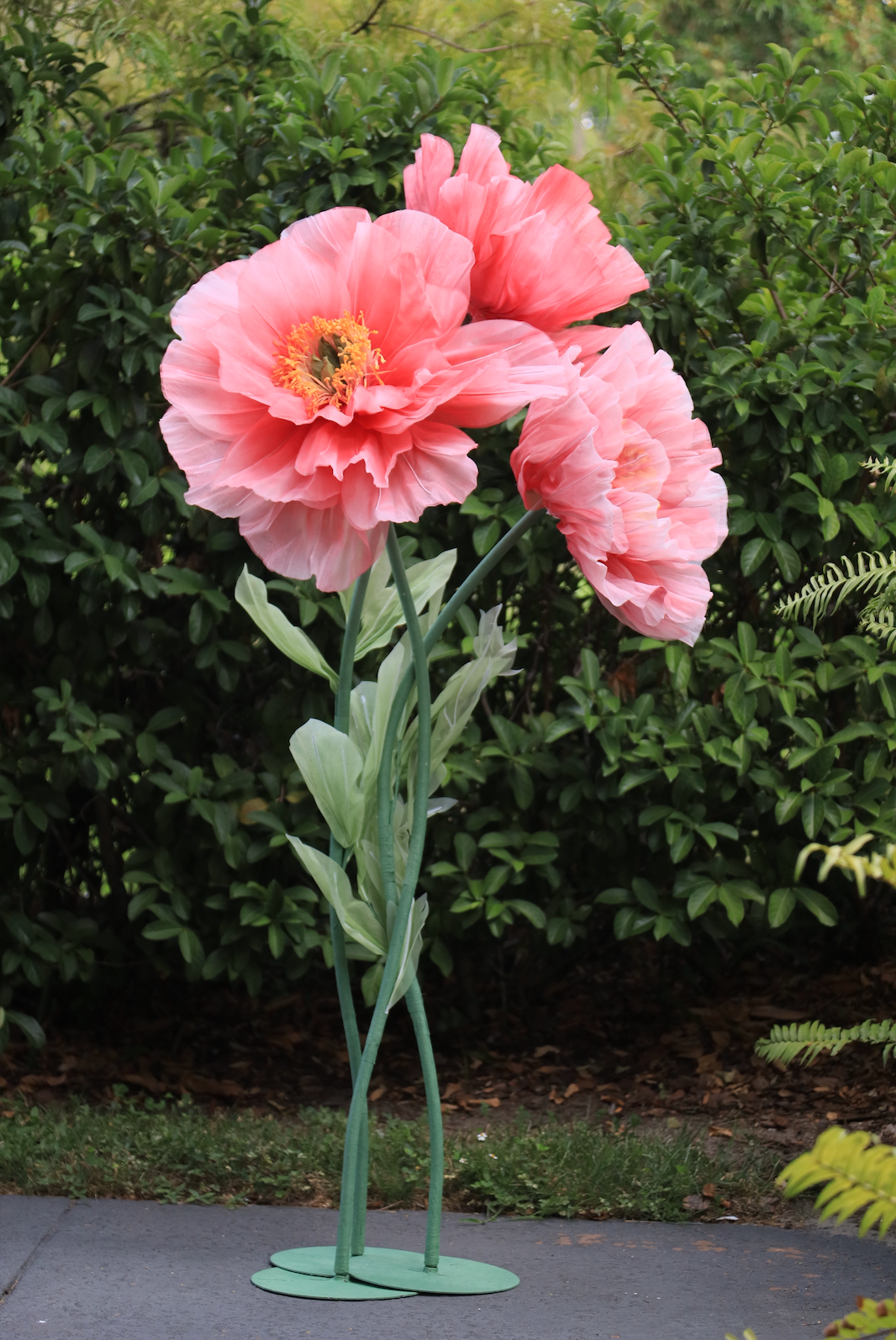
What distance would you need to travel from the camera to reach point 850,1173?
1160 mm

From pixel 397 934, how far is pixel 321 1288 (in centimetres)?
63

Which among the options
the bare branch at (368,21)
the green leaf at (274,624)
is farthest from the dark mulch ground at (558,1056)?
the bare branch at (368,21)

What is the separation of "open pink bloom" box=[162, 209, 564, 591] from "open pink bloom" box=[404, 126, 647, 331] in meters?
0.10

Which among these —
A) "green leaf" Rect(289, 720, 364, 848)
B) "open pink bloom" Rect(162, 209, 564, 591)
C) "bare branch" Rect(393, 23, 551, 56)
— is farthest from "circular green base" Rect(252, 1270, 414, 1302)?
"bare branch" Rect(393, 23, 551, 56)

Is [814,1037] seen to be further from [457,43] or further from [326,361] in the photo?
[457,43]

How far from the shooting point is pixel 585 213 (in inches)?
77.4

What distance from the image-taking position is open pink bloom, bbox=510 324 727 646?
1853mm

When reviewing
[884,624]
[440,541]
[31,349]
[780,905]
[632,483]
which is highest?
[632,483]

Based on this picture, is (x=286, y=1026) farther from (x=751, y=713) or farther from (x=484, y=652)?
(x=484, y=652)

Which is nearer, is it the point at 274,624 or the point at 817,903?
the point at 274,624

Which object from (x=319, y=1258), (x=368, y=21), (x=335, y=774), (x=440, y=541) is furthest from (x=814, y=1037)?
(x=368, y=21)

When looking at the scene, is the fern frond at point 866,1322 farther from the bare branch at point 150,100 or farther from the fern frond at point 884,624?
the bare branch at point 150,100

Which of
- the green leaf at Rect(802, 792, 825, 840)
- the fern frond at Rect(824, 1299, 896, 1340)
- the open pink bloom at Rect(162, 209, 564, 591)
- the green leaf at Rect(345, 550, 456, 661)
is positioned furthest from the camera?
the green leaf at Rect(802, 792, 825, 840)

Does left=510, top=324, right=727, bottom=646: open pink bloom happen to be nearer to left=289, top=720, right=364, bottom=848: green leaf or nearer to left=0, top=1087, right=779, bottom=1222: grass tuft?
left=289, top=720, right=364, bottom=848: green leaf
